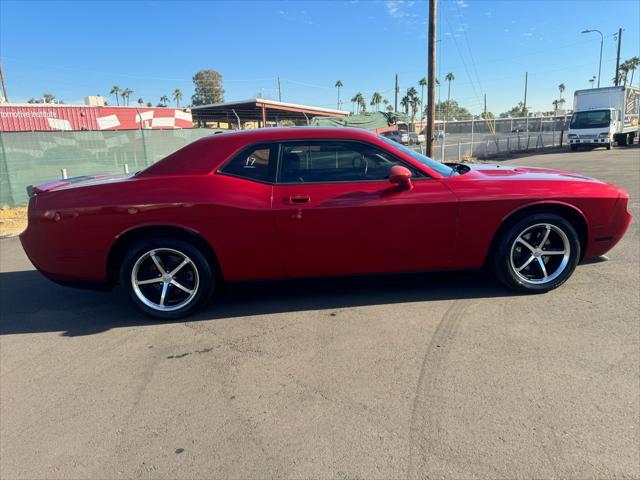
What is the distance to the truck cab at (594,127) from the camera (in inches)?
957

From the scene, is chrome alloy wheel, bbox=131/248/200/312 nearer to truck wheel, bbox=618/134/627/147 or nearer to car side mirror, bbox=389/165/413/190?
car side mirror, bbox=389/165/413/190

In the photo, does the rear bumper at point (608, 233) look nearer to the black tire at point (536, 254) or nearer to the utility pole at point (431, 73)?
the black tire at point (536, 254)

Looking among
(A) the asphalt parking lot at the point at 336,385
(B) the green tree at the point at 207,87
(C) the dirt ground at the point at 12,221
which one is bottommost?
(A) the asphalt parking lot at the point at 336,385

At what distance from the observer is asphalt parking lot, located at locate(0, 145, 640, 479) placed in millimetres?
2141

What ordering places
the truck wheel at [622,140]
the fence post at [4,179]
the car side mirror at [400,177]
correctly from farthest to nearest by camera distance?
the truck wheel at [622,140]
the fence post at [4,179]
the car side mirror at [400,177]

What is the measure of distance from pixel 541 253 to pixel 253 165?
2.69 meters

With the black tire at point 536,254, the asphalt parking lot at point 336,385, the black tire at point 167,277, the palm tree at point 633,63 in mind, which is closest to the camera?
the asphalt parking lot at point 336,385

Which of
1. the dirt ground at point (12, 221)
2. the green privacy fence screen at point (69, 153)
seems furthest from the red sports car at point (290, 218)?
the green privacy fence screen at point (69, 153)

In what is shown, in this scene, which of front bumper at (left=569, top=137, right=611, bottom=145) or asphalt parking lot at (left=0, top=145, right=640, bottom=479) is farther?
front bumper at (left=569, top=137, right=611, bottom=145)

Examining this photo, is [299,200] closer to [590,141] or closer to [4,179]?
[4,179]

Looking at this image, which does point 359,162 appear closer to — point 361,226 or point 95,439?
point 361,226

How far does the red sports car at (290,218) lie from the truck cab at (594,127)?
25.0m

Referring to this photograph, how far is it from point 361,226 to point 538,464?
2116 millimetres

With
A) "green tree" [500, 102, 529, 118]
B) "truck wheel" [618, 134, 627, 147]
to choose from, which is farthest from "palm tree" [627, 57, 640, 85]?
"truck wheel" [618, 134, 627, 147]
